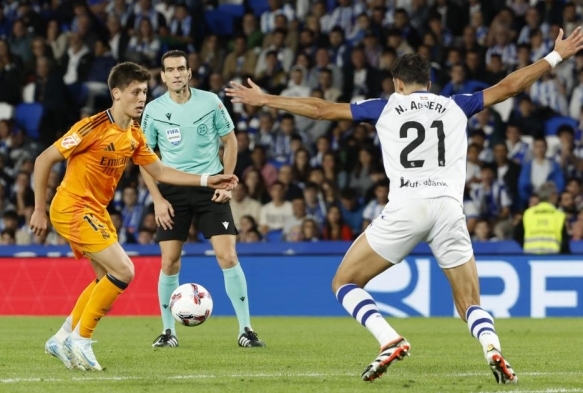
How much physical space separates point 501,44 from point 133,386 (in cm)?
1386

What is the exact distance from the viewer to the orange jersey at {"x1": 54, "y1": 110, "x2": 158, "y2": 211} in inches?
330

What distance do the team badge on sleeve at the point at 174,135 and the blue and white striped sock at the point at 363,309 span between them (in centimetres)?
336

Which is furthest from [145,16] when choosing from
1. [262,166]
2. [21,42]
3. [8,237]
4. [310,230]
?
[310,230]

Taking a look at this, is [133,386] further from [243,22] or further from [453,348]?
[243,22]

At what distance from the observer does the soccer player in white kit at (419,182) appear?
759 centimetres

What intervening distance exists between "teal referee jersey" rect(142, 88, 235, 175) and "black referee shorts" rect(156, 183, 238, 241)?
215 mm

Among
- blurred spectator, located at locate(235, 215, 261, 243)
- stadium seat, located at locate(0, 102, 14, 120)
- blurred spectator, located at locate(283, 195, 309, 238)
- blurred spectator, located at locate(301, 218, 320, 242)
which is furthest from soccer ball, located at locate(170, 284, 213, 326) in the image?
stadium seat, located at locate(0, 102, 14, 120)

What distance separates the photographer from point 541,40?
770 inches

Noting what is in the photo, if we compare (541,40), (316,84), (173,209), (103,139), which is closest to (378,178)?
(316,84)

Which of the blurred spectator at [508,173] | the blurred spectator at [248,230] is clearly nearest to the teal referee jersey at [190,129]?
the blurred spectator at [248,230]

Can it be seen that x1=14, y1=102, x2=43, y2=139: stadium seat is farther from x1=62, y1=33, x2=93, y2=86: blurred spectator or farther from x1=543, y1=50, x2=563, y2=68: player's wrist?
x1=543, y1=50, x2=563, y2=68: player's wrist

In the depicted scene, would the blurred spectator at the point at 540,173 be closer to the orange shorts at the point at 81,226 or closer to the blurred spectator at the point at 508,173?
the blurred spectator at the point at 508,173

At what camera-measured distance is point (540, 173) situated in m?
17.8

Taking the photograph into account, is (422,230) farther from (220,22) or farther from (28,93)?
(220,22)
